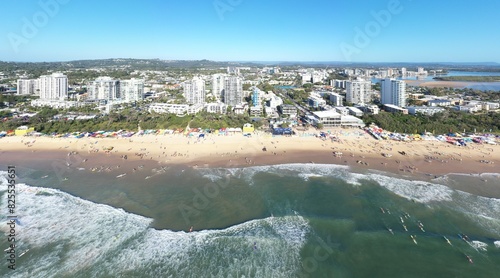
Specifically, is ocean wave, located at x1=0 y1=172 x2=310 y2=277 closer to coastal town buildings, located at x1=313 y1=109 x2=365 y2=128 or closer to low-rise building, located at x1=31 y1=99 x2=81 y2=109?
coastal town buildings, located at x1=313 y1=109 x2=365 y2=128

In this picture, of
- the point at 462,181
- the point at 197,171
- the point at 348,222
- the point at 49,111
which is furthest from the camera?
the point at 49,111

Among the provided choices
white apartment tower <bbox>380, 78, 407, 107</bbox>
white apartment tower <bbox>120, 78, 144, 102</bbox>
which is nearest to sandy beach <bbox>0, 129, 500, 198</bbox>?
white apartment tower <bbox>380, 78, 407, 107</bbox>

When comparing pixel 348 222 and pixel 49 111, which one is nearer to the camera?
pixel 348 222

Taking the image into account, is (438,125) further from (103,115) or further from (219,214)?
(103,115)

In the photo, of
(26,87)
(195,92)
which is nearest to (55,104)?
(26,87)

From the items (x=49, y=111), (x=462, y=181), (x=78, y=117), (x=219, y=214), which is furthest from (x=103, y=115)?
(x=462, y=181)

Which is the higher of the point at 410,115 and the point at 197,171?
the point at 410,115
